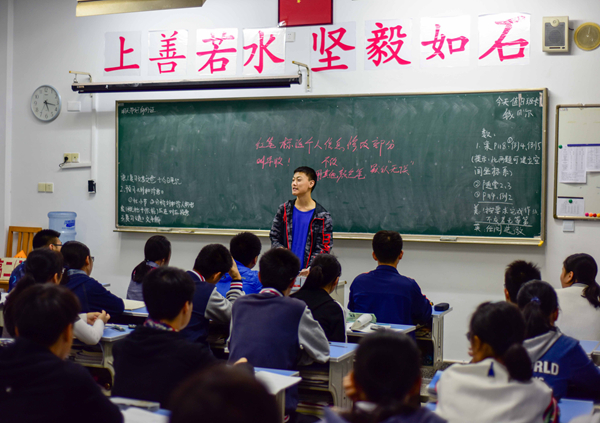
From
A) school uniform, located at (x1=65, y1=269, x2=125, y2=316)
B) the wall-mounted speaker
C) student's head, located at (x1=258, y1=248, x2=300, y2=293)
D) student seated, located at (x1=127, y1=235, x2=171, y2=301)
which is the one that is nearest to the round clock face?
student seated, located at (x1=127, y1=235, x2=171, y2=301)

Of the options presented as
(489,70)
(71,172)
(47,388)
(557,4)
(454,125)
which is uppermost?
(557,4)

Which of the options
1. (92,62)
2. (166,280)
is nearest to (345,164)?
(92,62)

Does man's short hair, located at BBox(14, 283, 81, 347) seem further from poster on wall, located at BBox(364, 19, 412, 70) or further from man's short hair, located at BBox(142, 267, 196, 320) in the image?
poster on wall, located at BBox(364, 19, 412, 70)

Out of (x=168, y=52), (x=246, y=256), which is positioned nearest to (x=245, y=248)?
(x=246, y=256)

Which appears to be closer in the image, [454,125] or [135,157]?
[454,125]

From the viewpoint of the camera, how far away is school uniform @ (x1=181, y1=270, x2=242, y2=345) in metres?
2.56

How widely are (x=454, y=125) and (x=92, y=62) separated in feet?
11.0

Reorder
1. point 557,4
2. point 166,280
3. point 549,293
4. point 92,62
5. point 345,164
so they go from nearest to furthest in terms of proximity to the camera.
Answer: point 166,280, point 549,293, point 557,4, point 345,164, point 92,62

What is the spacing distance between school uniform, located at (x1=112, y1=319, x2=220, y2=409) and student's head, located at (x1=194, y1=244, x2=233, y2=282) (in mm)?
1118

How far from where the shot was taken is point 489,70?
14.1ft

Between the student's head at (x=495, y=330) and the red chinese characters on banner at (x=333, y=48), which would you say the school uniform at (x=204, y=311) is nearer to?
the student's head at (x=495, y=330)

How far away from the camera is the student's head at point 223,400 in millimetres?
665

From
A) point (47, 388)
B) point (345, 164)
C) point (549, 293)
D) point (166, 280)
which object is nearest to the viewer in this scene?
point (47, 388)

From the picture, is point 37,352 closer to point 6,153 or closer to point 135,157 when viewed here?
point 135,157
